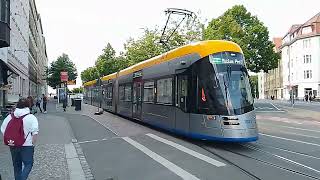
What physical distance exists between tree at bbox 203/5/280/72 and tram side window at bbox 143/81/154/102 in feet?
106

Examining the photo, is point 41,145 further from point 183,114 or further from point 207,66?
point 207,66

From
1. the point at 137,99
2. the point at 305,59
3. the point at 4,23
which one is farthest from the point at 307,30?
the point at 4,23

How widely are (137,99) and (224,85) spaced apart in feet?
30.9

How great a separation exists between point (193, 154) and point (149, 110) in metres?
7.42

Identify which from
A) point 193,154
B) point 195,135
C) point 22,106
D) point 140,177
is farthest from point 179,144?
point 22,106

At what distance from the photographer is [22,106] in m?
6.96

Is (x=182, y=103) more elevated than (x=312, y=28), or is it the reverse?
(x=312, y=28)

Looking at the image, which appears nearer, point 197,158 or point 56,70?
point 197,158

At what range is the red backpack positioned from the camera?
6.82 m

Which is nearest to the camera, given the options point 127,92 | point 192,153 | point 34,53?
point 192,153

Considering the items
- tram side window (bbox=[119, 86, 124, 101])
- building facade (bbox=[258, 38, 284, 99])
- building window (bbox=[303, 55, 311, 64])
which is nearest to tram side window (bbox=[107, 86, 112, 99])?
tram side window (bbox=[119, 86, 124, 101])

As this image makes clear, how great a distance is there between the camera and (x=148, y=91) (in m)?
19.0

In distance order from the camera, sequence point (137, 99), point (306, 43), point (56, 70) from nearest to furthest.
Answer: point (137, 99)
point (56, 70)
point (306, 43)

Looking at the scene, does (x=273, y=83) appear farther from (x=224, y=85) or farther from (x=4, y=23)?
(x=224, y=85)
